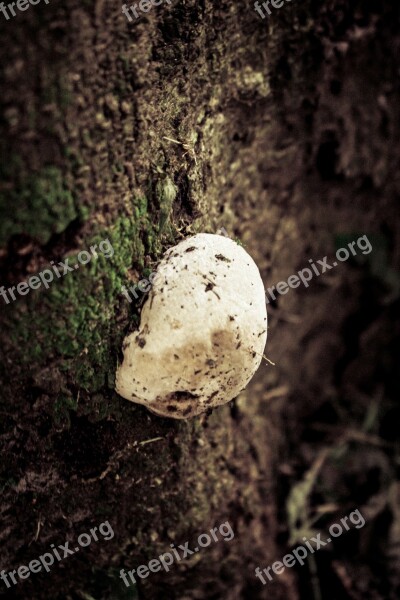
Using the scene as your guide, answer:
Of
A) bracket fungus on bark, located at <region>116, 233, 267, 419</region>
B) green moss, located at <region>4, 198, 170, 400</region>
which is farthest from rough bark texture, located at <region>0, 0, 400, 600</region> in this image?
bracket fungus on bark, located at <region>116, 233, 267, 419</region>

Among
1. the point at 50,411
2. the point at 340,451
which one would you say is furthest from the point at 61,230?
the point at 340,451
